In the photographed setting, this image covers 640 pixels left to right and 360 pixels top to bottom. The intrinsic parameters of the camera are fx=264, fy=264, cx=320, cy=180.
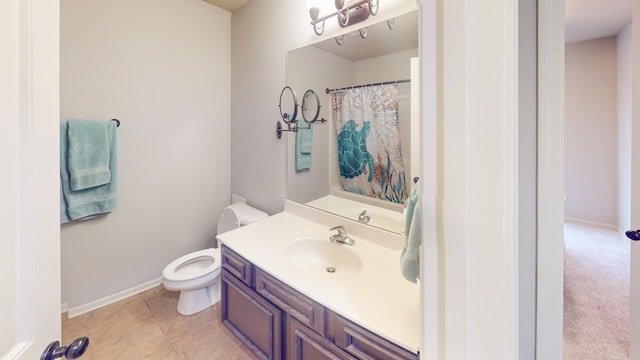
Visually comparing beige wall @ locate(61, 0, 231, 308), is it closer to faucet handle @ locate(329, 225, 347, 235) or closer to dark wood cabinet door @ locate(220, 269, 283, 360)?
dark wood cabinet door @ locate(220, 269, 283, 360)

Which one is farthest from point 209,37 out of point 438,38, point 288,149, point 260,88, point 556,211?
point 556,211

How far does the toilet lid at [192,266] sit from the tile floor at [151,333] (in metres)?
0.32

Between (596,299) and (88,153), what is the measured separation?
3.82 m

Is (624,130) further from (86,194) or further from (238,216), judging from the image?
(86,194)

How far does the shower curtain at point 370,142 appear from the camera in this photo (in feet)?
4.96

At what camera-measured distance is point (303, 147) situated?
200 cm

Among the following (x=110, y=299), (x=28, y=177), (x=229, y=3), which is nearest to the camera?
(x=28, y=177)

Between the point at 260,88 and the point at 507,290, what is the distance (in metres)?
2.23

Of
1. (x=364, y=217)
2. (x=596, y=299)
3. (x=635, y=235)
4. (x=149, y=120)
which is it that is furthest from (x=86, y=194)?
(x=596, y=299)

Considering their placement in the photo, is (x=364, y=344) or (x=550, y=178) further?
(x=364, y=344)

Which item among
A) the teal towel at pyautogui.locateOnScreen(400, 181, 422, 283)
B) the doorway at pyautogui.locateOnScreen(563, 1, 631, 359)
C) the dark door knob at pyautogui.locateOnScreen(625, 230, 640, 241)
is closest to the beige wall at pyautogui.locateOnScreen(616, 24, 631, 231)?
the doorway at pyautogui.locateOnScreen(563, 1, 631, 359)

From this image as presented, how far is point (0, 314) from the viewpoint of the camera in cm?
50

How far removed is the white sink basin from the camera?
4.78 ft

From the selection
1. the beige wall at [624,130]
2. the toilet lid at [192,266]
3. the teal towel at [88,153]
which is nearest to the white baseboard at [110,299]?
the toilet lid at [192,266]
